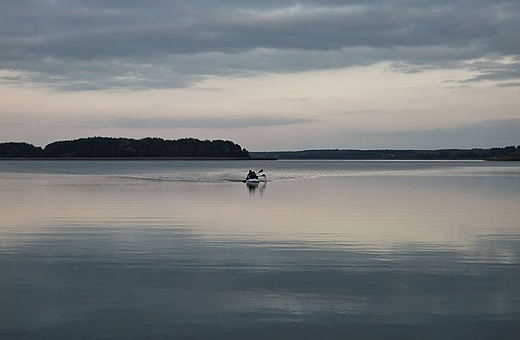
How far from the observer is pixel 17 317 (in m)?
7.89

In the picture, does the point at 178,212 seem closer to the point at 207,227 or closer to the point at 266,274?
the point at 207,227

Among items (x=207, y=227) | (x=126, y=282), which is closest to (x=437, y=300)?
(x=126, y=282)

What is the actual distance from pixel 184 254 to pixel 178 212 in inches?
372

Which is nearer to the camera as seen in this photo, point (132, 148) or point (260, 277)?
point (260, 277)

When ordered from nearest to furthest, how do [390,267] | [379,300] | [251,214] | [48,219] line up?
[379,300] → [390,267] → [48,219] → [251,214]

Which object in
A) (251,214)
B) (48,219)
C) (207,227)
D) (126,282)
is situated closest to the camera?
(126,282)

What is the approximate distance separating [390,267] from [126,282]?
4.48m

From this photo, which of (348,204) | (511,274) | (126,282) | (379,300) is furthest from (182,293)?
(348,204)

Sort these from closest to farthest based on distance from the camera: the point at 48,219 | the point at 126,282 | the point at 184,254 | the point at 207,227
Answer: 1. the point at 126,282
2. the point at 184,254
3. the point at 207,227
4. the point at 48,219

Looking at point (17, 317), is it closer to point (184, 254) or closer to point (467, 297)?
point (184, 254)

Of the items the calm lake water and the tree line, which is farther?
the tree line

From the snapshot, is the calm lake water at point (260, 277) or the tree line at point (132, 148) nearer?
the calm lake water at point (260, 277)

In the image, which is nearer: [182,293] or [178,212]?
[182,293]

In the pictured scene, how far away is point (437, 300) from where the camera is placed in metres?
8.74
